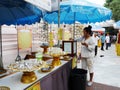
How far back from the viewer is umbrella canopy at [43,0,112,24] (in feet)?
10.2

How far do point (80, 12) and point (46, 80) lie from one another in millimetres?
1595

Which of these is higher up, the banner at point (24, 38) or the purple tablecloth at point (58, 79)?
the banner at point (24, 38)

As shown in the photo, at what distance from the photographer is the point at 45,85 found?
6.63 ft

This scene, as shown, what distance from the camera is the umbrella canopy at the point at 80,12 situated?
3098 millimetres

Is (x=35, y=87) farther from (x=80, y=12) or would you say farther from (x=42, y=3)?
(x=80, y=12)

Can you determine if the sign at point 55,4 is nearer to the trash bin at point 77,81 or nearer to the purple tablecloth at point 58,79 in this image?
→ the purple tablecloth at point 58,79

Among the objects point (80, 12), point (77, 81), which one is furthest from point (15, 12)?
point (77, 81)

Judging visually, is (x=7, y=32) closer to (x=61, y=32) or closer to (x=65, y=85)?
→ (x=61, y=32)

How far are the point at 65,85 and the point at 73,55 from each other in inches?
29.6

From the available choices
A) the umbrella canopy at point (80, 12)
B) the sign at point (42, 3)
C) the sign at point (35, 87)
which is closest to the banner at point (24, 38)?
the umbrella canopy at point (80, 12)

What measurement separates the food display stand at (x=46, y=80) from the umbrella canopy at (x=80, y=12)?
1030 mm

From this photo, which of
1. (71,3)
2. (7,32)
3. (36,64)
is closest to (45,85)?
(36,64)

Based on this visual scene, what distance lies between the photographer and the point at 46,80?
2057 millimetres

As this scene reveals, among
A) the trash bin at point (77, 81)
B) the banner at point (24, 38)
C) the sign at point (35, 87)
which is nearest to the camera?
the sign at point (35, 87)
